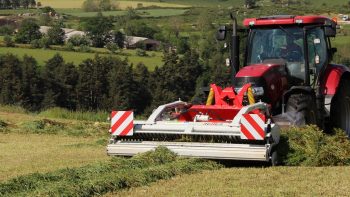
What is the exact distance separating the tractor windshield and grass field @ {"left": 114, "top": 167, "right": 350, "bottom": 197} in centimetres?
349

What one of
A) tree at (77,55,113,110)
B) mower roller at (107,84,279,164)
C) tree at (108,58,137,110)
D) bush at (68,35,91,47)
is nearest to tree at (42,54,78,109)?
tree at (77,55,113,110)

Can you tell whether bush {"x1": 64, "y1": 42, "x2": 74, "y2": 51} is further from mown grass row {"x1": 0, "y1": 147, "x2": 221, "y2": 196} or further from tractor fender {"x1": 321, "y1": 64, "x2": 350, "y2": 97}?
mown grass row {"x1": 0, "y1": 147, "x2": 221, "y2": 196}

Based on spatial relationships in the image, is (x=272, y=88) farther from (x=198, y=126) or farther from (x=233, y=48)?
(x=198, y=126)

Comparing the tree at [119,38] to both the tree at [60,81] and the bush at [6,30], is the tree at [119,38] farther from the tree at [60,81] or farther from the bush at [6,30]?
the tree at [60,81]

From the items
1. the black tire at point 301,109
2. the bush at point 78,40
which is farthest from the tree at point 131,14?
the black tire at point 301,109

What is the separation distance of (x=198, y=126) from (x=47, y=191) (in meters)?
3.19

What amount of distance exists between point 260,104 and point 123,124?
2.17 meters

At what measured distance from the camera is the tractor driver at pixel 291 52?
40.2 feet

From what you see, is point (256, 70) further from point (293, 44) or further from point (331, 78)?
point (331, 78)

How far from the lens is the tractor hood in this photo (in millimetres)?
11562

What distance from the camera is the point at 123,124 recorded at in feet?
32.8

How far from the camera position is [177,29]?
81.7m

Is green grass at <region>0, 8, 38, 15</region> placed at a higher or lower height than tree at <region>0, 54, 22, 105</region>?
higher

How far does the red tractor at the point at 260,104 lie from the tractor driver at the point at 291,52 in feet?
0.06
